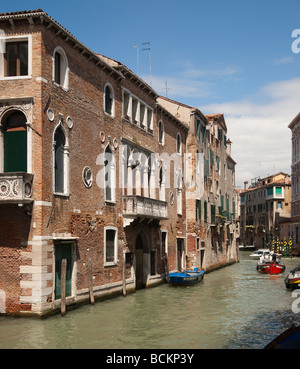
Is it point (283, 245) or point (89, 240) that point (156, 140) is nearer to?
point (89, 240)

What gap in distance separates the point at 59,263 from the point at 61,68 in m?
6.25

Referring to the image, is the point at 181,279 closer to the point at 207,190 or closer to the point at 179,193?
the point at 179,193

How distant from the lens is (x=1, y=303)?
1440 centimetres

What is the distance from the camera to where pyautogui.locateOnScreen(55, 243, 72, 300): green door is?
1516cm

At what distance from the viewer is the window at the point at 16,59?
14.9 metres

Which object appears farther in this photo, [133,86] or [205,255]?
[205,255]

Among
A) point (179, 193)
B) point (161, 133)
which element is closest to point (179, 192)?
point (179, 193)

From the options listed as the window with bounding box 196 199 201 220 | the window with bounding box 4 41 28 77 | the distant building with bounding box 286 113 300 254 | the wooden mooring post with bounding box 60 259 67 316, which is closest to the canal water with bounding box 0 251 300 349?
the wooden mooring post with bounding box 60 259 67 316

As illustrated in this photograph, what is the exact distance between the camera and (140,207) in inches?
815

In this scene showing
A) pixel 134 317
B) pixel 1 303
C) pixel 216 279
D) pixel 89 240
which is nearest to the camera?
pixel 1 303

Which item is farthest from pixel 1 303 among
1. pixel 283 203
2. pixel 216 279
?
pixel 283 203

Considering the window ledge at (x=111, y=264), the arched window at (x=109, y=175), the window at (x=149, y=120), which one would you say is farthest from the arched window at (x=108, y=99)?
the window ledge at (x=111, y=264)

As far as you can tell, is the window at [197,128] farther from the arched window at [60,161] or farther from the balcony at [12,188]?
the balcony at [12,188]
